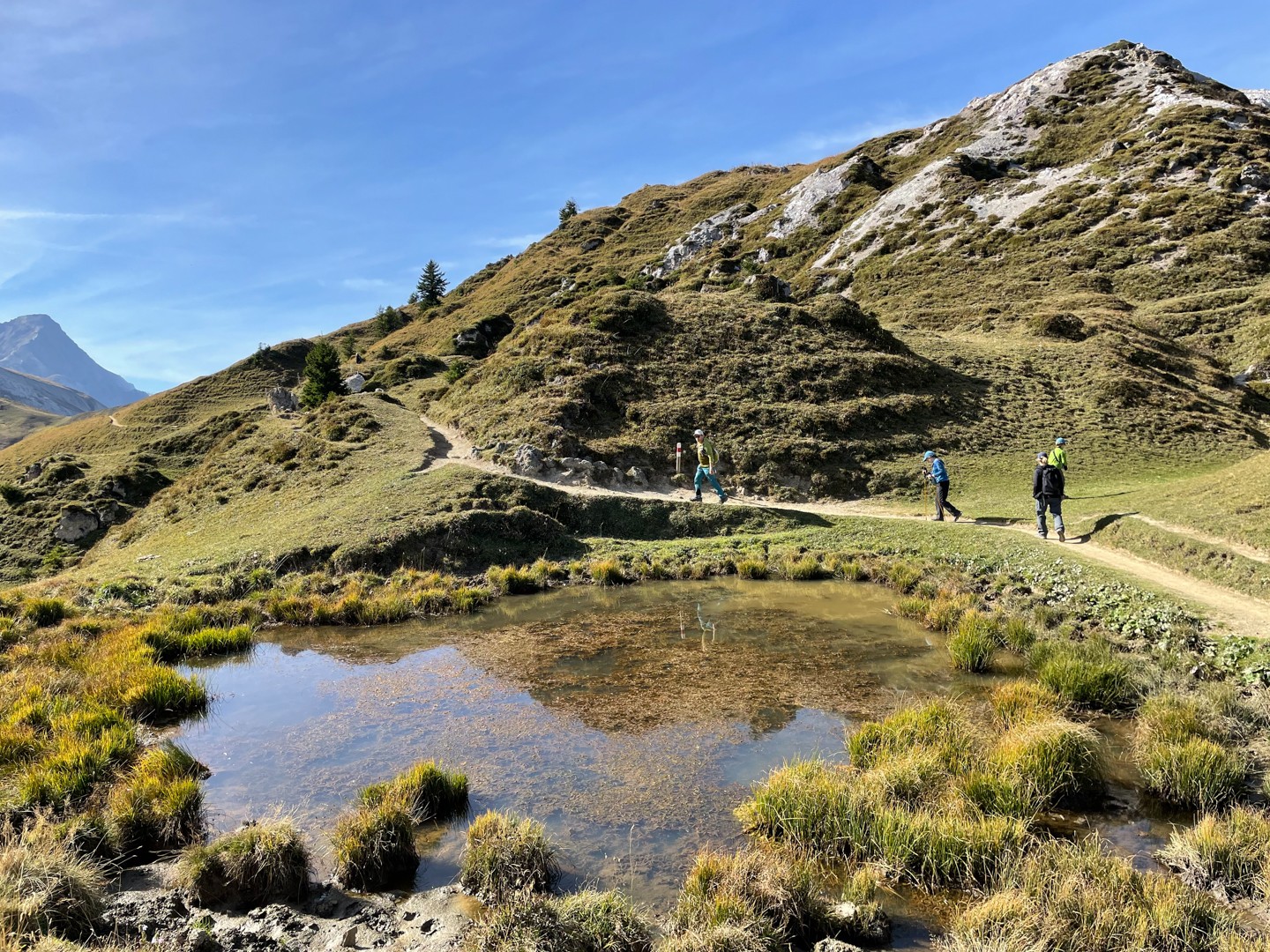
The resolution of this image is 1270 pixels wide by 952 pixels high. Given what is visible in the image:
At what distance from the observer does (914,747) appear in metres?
10.4

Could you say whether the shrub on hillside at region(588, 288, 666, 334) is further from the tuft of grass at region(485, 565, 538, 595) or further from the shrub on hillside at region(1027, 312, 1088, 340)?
the shrub on hillside at region(1027, 312, 1088, 340)

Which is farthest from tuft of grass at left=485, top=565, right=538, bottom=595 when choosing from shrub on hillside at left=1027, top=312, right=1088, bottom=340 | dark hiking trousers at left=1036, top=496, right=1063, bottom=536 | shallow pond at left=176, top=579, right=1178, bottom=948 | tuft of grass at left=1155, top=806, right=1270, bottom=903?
shrub on hillside at left=1027, top=312, right=1088, bottom=340

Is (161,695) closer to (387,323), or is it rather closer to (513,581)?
(513,581)

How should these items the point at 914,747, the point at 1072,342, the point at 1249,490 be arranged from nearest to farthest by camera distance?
the point at 914,747 < the point at 1249,490 < the point at 1072,342

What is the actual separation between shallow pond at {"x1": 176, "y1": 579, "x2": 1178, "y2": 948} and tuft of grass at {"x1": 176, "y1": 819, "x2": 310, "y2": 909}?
0.64m

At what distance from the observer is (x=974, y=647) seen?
604 inches

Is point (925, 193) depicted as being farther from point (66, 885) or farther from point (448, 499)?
point (66, 885)

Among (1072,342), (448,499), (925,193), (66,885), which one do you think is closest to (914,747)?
(66,885)

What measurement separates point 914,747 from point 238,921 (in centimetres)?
908

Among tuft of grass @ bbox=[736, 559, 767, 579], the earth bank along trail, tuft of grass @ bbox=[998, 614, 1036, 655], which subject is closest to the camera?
the earth bank along trail

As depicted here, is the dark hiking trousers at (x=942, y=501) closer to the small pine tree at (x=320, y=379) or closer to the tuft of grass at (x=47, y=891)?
the tuft of grass at (x=47, y=891)

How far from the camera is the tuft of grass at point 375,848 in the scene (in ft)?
27.5

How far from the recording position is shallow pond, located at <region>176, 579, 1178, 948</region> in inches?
379

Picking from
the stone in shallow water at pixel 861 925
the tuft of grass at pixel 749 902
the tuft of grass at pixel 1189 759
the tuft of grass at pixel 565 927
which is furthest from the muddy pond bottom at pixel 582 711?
the tuft of grass at pixel 1189 759
